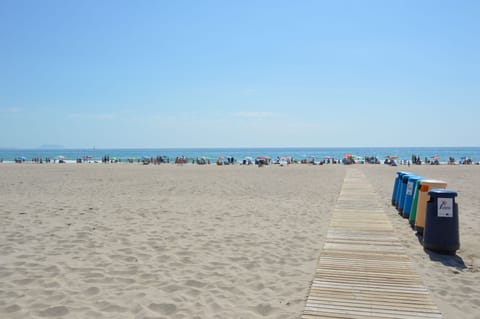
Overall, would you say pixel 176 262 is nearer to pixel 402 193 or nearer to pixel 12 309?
Result: pixel 12 309

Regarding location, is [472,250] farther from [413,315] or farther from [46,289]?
[46,289]

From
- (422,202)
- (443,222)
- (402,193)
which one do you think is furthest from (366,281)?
(402,193)

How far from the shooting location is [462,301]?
12.0 ft

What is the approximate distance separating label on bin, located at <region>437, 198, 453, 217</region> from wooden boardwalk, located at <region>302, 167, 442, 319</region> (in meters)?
0.80

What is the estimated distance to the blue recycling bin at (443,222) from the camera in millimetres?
5168

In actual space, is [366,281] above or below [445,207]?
below

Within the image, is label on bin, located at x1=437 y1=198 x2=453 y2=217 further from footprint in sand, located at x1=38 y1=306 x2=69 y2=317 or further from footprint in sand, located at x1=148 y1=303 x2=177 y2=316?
footprint in sand, located at x1=38 y1=306 x2=69 y2=317

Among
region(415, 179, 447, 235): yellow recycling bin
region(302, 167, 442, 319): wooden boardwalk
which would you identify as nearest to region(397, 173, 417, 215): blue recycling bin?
region(415, 179, 447, 235): yellow recycling bin

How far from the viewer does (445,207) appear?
5180mm

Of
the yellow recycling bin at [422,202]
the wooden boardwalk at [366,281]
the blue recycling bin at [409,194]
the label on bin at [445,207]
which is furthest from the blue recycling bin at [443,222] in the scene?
the blue recycling bin at [409,194]

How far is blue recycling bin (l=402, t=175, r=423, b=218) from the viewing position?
757cm

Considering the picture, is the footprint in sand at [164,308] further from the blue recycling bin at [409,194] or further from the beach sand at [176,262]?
the blue recycling bin at [409,194]

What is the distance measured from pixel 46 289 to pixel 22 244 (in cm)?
219

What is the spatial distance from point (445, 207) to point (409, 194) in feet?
9.09
